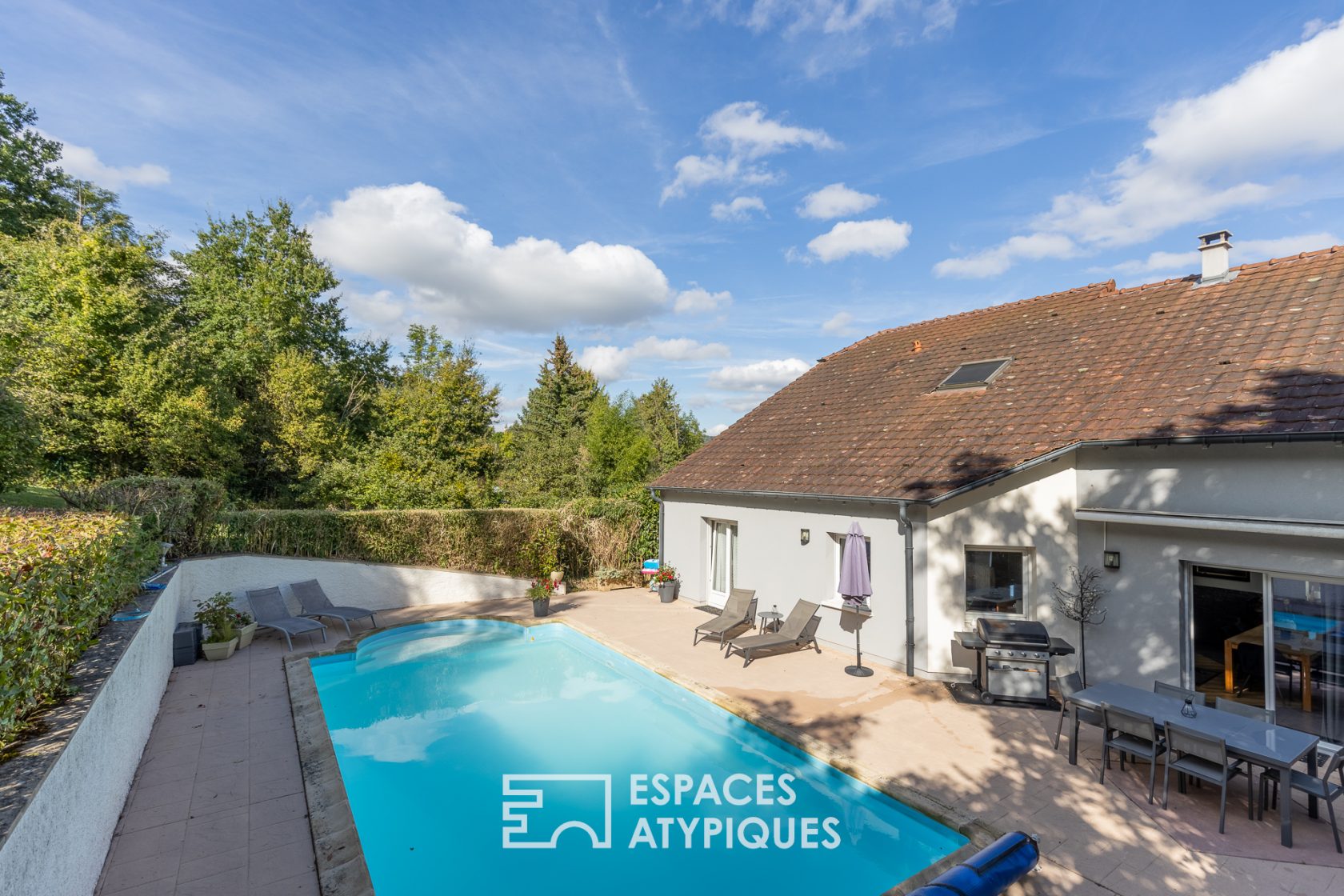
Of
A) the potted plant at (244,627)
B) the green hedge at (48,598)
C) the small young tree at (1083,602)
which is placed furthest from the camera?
the potted plant at (244,627)

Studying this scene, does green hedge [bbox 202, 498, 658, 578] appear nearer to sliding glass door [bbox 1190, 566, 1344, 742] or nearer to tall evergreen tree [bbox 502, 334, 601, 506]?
tall evergreen tree [bbox 502, 334, 601, 506]

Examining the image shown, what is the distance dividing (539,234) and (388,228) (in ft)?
18.7

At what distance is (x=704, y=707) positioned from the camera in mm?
8852

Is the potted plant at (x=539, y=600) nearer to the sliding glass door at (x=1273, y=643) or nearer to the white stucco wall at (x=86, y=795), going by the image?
the white stucco wall at (x=86, y=795)

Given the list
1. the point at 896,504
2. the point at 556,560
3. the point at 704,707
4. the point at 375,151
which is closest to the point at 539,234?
the point at 375,151

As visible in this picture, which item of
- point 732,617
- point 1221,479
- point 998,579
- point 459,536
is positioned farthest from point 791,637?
point 459,536

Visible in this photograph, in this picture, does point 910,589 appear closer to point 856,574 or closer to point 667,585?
point 856,574

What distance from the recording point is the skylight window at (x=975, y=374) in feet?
39.9

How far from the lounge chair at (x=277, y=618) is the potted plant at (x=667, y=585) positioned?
7.86m

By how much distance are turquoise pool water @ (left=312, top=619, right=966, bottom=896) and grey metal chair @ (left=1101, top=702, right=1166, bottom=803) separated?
233cm

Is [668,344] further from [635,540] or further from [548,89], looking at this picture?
[548,89]

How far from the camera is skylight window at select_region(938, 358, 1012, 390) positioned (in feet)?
39.9

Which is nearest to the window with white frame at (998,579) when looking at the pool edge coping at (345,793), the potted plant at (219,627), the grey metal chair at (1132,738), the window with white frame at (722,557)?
the grey metal chair at (1132,738)

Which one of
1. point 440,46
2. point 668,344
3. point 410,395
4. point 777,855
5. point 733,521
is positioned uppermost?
point 668,344
